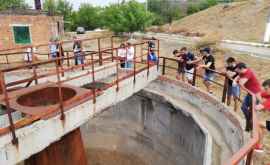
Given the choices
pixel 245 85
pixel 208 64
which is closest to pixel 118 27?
pixel 208 64

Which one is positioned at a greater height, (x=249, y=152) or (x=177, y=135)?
(x=249, y=152)

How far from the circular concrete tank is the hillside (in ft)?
62.6

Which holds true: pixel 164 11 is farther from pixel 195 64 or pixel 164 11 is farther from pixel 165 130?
pixel 165 130

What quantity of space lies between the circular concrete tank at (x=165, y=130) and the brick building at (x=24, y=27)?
12.2 m

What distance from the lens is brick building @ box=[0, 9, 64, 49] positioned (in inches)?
690

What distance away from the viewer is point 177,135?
280 inches

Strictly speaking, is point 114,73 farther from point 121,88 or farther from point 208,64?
point 208,64

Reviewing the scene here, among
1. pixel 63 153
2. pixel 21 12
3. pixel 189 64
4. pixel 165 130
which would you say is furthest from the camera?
pixel 21 12

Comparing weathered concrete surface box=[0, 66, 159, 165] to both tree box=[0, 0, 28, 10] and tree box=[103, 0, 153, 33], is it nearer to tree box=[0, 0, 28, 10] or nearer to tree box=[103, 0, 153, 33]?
tree box=[103, 0, 153, 33]

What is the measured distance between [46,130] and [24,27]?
16856mm

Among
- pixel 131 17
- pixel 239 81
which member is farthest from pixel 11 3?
pixel 239 81

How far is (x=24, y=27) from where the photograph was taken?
60.3 feet

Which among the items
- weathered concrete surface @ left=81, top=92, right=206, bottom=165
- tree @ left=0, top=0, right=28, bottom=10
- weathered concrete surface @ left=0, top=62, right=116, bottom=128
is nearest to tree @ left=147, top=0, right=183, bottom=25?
tree @ left=0, top=0, right=28, bottom=10

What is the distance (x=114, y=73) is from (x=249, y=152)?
680 cm
